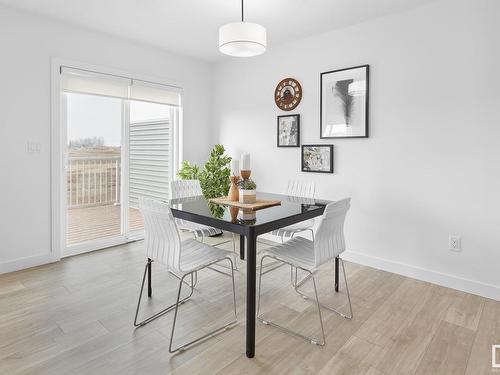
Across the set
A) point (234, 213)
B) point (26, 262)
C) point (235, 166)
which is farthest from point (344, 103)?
point (26, 262)

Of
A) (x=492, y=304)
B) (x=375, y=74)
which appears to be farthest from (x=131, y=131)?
(x=492, y=304)

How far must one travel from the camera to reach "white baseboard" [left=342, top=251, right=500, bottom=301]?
8.94 ft

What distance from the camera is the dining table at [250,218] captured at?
6.28 feet

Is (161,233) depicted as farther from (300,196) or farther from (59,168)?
(59,168)

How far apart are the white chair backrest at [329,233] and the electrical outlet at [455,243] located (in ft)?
4.23

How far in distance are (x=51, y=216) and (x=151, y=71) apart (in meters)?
2.12

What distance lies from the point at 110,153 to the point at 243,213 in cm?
243

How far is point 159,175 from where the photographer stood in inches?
179

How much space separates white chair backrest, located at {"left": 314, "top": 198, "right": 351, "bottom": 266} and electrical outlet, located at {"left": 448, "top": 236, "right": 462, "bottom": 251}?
50.7 inches

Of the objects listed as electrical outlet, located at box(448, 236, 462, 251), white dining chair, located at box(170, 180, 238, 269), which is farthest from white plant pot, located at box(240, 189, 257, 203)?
electrical outlet, located at box(448, 236, 462, 251)

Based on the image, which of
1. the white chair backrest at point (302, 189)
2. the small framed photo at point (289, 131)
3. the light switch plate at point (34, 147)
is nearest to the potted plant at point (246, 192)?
the white chair backrest at point (302, 189)

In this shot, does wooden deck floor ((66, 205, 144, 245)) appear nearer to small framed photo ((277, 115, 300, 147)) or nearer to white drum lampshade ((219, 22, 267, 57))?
small framed photo ((277, 115, 300, 147))

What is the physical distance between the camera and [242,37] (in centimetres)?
227

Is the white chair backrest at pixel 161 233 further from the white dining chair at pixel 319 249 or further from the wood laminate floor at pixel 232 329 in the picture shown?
the white dining chair at pixel 319 249
